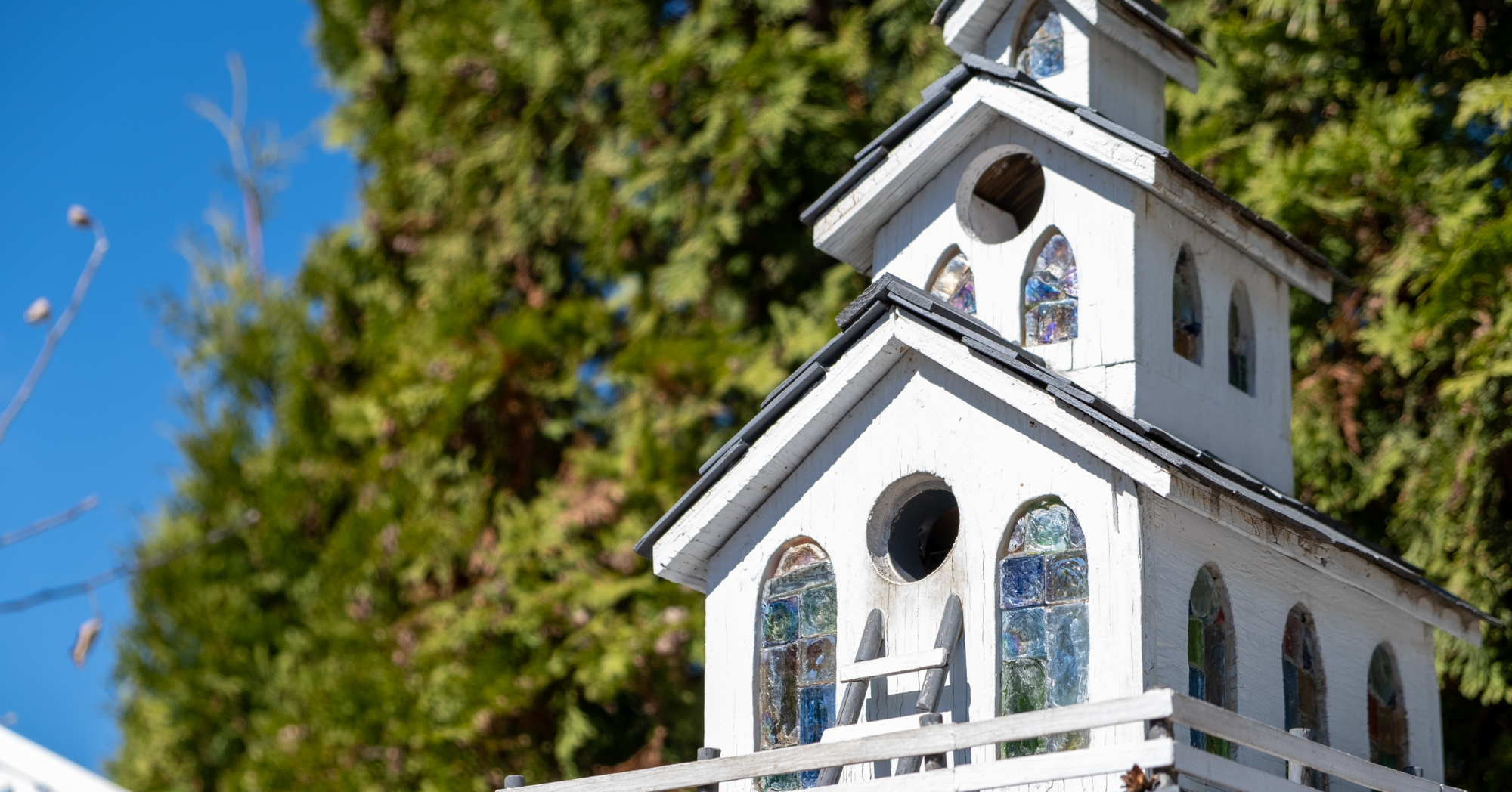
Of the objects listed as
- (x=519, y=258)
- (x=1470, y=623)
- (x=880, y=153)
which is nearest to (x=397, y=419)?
(x=519, y=258)

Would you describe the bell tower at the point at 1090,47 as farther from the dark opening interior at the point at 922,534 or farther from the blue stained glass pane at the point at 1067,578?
the blue stained glass pane at the point at 1067,578

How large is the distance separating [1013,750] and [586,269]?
9784 millimetres

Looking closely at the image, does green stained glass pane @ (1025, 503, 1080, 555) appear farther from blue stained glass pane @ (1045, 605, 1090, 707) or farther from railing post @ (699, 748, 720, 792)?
railing post @ (699, 748, 720, 792)

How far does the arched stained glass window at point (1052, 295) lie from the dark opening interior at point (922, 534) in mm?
778

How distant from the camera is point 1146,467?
549cm

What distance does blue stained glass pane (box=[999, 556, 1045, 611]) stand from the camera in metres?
5.84

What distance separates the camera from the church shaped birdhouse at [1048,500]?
5629 millimetres

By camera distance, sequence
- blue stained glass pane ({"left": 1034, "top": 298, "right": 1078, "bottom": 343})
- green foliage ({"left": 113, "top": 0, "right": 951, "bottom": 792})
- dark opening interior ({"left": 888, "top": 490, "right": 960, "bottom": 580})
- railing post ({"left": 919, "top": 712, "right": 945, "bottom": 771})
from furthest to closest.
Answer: green foliage ({"left": 113, "top": 0, "right": 951, "bottom": 792}) < blue stained glass pane ({"left": 1034, "top": 298, "right": 1078, "bottom": 343}) < dark opening interior ({"left": 888, "top": 490, "right": 960, "bottom": 580}) < railing post ({"left": 919, "top": 712, "right": 945, "bottom": 771})

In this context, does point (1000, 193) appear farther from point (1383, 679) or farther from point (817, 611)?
point (1383, 679)

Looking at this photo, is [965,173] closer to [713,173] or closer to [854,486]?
[854,486]

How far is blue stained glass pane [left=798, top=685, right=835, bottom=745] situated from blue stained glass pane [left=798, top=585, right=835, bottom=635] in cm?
23

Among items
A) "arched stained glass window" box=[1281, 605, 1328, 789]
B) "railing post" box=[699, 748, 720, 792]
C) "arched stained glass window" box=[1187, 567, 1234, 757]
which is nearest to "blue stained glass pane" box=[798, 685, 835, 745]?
"railing post" box=[699, 748, 720, 792]

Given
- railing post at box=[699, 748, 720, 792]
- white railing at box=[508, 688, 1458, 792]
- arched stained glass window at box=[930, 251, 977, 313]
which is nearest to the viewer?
white railing at box=[508, 688, 1458, 792]

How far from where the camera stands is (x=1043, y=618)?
5.80 meters
